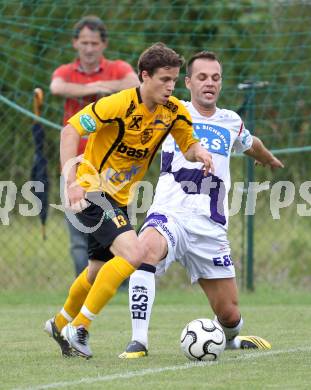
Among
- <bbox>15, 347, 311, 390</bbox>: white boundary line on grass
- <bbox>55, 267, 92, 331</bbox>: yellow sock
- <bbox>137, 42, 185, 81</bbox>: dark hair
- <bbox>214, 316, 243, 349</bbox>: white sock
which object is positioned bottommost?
<bbox>15, 347, 311, 390</bbox>: white boundary line on grass

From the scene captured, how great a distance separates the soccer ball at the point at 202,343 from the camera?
5.95 metres

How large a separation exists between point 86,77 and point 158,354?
388 centimetres

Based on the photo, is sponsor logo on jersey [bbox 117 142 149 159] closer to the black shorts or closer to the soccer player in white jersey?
the black shorts

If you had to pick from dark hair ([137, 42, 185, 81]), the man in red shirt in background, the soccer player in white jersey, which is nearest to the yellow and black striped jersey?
dark hair ([137, 42, 185, 81])

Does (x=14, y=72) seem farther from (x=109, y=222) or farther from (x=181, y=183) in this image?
(x=109, y=222)

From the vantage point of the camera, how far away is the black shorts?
234 inches

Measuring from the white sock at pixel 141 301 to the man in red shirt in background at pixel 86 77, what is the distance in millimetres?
3318

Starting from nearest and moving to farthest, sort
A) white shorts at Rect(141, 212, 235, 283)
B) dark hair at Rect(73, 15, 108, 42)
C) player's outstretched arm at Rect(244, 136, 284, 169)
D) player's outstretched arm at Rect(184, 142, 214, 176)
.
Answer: player's outstretched arm at Rect(184, 142, 214, 176)
white shorts at Rect(141, 212, 235, 283)
player's outstretched arm at Rect(244, 136, 284, 169)
dark hair at Rect(73, 15, 108, 42)

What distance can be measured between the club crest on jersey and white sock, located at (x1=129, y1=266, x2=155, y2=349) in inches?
29.9

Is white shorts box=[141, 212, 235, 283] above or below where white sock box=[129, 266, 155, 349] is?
above

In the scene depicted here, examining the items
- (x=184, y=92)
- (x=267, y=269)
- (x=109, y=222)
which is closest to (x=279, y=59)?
(x=184, y=92)

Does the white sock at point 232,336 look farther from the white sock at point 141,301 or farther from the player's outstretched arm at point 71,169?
the player's outstretched arm at point 71,169

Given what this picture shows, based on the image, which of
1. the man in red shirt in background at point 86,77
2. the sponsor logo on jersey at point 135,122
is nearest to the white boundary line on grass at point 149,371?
the sponsor logo on jersey at point 135,122

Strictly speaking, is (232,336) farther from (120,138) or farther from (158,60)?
(158,60)
